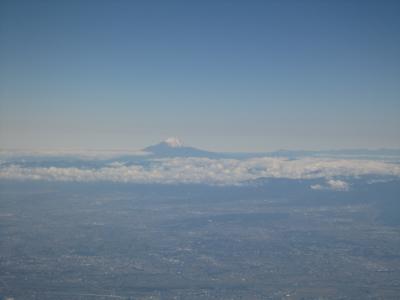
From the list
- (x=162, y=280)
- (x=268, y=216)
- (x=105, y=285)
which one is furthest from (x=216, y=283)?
(x=268, y=216)

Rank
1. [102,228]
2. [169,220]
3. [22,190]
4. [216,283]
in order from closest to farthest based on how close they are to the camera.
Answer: [216,283], [102,228], [169,220], [22,190]

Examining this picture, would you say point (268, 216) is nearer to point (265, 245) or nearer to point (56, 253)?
point (265, 245)

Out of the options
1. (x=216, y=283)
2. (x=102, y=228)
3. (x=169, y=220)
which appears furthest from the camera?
(x=169, y=220)

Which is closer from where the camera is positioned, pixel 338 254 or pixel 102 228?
pixel 338 254

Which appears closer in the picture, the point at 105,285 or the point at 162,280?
the point at 105,285

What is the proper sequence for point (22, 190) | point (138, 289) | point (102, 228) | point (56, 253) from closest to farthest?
point (138, 289) < point (56, 253) < point (102, 228) < point (22, 190)

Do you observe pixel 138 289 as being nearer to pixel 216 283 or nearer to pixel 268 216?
pixel 216 283

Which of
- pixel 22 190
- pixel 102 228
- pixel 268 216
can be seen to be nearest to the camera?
pixel 102 228

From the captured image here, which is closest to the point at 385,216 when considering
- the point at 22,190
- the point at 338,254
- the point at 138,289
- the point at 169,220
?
the point at 338,254
